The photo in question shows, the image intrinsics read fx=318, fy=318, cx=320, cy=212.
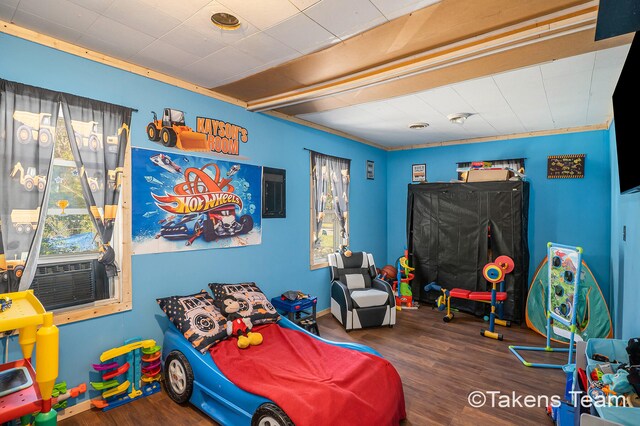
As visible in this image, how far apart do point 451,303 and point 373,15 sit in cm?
427

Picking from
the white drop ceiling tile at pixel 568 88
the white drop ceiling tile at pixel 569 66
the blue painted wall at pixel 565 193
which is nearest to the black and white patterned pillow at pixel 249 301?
the white drop ceiling tile at pixel 569 66

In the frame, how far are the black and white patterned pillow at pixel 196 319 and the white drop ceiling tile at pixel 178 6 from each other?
2.12 meters

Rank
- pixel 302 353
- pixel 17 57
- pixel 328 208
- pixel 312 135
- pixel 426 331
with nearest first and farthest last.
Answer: pixel 17 57
pixel 302 353
pixel 426 331
pixel 312 135
pixel 328 208

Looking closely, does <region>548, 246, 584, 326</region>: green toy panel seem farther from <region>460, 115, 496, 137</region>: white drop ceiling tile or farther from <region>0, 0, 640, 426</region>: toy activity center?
<region>460, 115, 496, 137</region>: white drop ceiling tile

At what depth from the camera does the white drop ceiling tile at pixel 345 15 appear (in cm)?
178

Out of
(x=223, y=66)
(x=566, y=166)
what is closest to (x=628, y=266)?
(x=566, y=166)

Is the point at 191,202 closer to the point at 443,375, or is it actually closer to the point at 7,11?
the point at 7,11

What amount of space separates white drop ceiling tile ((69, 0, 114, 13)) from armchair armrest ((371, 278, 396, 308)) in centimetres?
387

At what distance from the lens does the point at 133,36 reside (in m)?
2.15

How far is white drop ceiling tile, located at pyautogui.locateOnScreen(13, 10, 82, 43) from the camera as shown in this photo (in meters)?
1.95

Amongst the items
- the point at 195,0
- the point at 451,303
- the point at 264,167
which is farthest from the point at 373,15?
the point at 451,303

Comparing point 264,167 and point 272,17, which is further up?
point 272,17

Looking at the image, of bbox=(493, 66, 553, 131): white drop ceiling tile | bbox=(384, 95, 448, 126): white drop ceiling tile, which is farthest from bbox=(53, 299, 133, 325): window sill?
bbox=(493, 66, 553, 131): white drop ceiling tile

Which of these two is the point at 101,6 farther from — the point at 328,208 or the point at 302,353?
the point at 328,208
